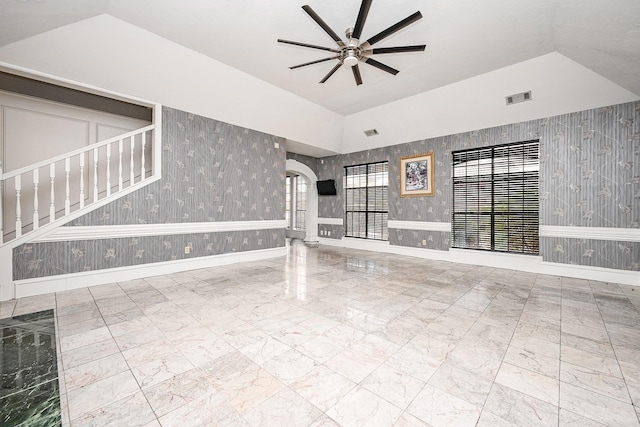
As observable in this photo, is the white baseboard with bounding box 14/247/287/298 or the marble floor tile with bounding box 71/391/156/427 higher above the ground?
the white baseboard with bounding box 14/247/287/298

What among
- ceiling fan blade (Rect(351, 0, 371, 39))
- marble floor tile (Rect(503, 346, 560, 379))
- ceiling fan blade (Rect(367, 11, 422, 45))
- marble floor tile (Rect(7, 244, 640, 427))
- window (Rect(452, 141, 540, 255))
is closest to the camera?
marble floor tile (Rect(7, 244, 640, 427))

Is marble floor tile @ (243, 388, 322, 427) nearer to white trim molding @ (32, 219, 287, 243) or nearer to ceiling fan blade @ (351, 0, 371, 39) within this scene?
ceiling fan blade @ (351, 0, 371, 39)

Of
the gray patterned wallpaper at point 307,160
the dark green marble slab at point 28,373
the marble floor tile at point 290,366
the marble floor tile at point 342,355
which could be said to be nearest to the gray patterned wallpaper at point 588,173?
the marble floor tile at point 342,355

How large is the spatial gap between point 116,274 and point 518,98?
7.63 m

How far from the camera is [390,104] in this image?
19.9 ft

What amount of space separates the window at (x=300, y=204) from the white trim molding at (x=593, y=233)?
272 inches

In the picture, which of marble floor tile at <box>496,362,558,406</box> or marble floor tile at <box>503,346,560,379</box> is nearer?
marble floor tile at <box>496,362,558,406</box>

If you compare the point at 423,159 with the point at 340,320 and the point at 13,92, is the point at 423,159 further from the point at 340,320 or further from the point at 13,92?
the point at 13,92

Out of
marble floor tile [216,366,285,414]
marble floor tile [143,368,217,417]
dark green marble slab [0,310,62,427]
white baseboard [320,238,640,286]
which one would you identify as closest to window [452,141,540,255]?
white baseboard [320,238,640,286]

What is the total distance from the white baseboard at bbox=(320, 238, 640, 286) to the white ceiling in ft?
9.75

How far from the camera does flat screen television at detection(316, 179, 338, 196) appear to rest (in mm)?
8461

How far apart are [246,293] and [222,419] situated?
7.27 feet

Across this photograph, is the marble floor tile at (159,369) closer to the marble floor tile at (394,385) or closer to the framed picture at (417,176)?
the marble floor tile at (394,385)

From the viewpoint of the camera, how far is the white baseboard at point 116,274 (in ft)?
11.3
